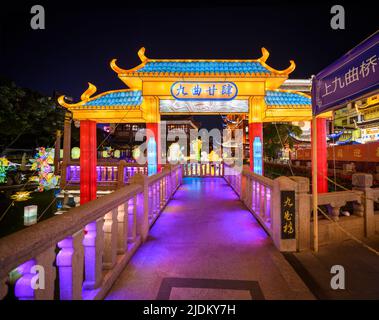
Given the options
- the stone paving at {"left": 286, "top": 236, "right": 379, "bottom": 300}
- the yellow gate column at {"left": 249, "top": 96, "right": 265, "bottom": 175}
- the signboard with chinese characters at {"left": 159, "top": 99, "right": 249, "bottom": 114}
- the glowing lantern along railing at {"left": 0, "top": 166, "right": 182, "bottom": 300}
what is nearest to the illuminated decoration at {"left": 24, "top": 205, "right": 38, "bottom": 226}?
the glowing lantern along railing at {"left": 0, "top": 166, "right": 182, "bottom": 300}

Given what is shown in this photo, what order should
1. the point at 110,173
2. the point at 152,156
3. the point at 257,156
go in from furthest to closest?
the point at 110,173
the point at 152,156
the point at 257,156

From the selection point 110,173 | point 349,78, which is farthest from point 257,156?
point 110,173

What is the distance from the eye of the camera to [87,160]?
8.26 meters

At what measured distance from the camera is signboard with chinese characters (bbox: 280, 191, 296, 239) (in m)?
3.82

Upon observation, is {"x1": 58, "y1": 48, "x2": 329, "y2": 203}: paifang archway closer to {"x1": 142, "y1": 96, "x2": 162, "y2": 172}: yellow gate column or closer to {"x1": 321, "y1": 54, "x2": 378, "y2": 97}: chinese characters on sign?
{"x1": 142, "y1": 96, "x2": 162, "y2": 172}: yellow gate column

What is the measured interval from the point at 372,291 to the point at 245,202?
4299 millimetres

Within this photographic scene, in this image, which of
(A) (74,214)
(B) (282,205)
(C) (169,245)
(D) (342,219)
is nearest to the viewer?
(A) (74,214)

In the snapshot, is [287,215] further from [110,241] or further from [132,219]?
[110,241]

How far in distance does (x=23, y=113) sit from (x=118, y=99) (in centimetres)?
980

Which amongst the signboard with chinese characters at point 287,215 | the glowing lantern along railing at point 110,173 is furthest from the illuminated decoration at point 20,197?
the signboard with chinese characters at point 287,215

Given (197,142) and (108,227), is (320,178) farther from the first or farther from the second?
(197,142)

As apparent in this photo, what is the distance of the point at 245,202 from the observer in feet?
23.1
